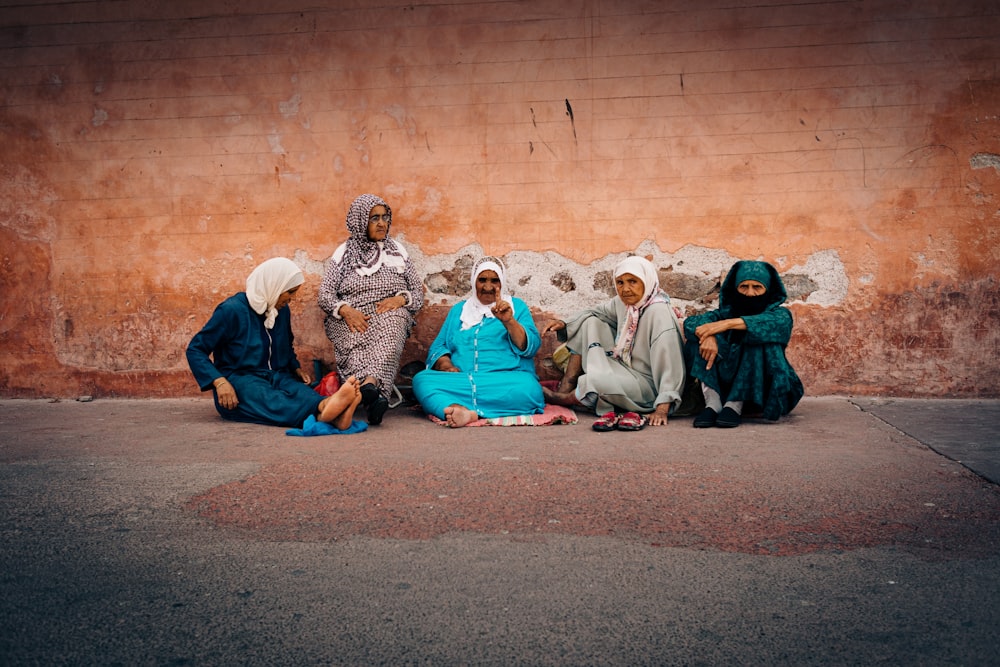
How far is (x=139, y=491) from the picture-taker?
3.27 metres

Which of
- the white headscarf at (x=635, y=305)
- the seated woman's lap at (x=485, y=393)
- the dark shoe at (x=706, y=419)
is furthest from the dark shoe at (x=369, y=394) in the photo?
the dark shoe at (x=706, y=419)

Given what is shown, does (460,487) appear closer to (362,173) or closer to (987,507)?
(987,507)

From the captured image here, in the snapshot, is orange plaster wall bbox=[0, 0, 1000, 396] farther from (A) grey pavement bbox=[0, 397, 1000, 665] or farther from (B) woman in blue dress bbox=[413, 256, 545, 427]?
(A) grey pavement bbox=[0, 397, 1000, 665]

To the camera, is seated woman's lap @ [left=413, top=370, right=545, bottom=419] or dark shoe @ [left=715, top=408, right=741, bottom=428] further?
seated woman's lap @ [left=413, top=370, right=545, bottom=419]

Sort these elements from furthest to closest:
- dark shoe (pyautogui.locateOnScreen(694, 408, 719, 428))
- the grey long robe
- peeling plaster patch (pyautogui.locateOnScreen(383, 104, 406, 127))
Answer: peeling plaster patch (pyautogui.locateOnScreen(383, 104, 406, 127)) < the grey long robe < dark shoe (pyautogui.locateOnScreen(694, 408, 719, 428))

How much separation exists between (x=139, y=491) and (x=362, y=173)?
123 inches

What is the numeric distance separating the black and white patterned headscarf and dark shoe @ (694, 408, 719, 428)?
222 cm

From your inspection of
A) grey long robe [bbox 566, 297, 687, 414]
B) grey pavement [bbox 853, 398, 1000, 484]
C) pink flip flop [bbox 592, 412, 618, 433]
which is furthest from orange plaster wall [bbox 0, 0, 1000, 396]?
pink flip flop [bbox 592, 412, 618, 433]

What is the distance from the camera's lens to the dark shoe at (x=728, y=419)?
4738 mm

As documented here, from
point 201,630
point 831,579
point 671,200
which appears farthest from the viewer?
point 671,200

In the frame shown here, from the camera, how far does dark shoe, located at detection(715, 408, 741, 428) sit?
4.74 meters

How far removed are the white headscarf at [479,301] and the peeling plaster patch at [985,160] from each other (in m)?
3.19

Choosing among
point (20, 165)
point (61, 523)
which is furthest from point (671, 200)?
point (20, 165)

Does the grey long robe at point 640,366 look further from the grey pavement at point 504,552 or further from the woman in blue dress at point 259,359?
the woman in blue dress at point 259,359
